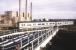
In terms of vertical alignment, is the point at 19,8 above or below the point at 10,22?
above

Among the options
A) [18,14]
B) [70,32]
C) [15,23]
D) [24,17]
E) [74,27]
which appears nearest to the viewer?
[70,32]

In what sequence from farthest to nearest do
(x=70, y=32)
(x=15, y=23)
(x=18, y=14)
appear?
(x=18, y=14)
(x=15, y=23)
(x=70, y=32)

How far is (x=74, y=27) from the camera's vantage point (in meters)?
40.9

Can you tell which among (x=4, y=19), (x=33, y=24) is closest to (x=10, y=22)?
(x=4, y=19)

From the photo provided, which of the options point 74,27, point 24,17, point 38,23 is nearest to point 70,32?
point 74,27

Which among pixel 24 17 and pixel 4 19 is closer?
pixel 4 19

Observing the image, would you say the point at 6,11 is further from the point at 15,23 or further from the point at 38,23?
the point at 38,23

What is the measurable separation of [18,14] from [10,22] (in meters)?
6.56

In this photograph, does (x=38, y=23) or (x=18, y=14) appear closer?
(x=38, y=23)

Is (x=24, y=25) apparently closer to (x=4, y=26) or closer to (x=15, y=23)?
(x=15, y=23)

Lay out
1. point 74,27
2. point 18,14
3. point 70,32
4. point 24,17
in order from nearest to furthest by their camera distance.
A: point 70,32, point 74,27, point 18,14, point 24,17

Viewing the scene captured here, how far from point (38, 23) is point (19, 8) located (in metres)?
5.66

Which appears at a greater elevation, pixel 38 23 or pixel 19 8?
pixel 19 8

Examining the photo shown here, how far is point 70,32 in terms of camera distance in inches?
1513
